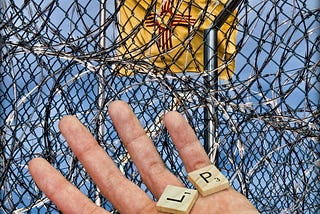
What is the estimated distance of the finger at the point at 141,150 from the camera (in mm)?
1208

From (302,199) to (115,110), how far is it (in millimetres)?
1352

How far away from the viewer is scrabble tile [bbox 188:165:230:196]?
3.76 ft

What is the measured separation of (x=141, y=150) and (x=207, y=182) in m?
0.18

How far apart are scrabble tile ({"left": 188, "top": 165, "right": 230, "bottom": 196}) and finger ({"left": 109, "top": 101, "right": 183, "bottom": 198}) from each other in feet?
0.23

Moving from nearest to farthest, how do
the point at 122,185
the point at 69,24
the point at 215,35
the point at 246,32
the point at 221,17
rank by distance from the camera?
the point at 122,185 → the point at 246,32 → the point at 69,24 → the point at 221,17 → the point at 215,35

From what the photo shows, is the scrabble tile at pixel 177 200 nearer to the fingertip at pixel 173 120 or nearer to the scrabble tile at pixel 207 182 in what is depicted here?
the scrabble tile at pixel 207 182

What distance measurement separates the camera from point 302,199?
227 centimetres

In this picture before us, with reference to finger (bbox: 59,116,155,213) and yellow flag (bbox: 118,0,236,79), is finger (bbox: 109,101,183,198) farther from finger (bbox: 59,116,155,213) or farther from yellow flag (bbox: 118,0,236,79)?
yellow flag (bbox: 118,0,236,79)

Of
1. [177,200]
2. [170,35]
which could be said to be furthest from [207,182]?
[170,35]

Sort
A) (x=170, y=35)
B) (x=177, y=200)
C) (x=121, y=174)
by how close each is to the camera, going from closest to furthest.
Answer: (x=177, y=200)
(x=121, y=174)
(x=170, y=35)

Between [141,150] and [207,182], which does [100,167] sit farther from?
[207,182]

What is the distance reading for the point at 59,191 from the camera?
45.4 inches

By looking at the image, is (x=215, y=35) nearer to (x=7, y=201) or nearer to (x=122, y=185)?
(x=7, y=201)

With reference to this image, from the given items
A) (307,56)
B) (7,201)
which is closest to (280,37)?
(307,56)
